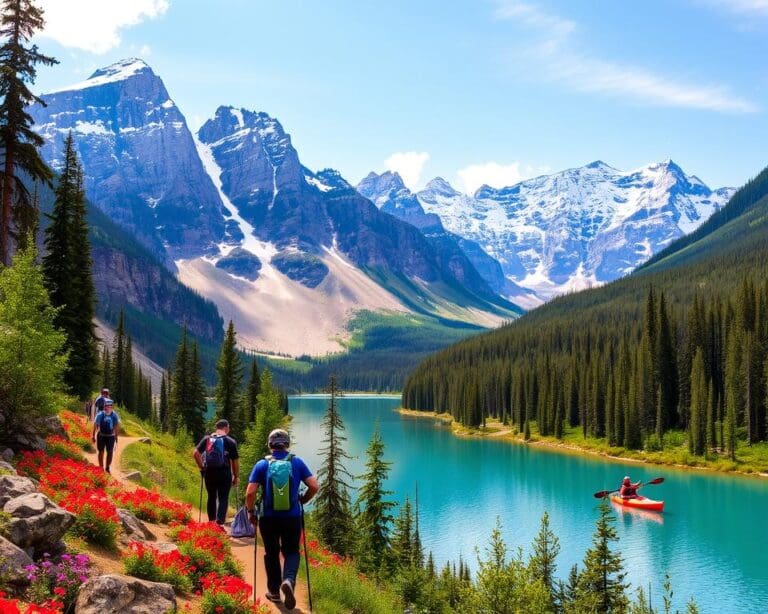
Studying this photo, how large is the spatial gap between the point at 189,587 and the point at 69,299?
130ft

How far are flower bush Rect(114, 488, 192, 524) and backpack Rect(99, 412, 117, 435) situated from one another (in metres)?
5.45

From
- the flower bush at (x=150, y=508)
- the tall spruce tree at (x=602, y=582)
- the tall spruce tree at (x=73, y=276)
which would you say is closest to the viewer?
the flower bush at (x=150, y=508)

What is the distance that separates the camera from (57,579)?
35.5ft

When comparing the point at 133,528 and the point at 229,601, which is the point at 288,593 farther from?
the point at 133,528

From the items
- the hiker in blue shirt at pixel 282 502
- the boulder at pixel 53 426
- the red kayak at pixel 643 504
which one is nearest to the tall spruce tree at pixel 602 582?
the hiker in blue shirt at pixel 282 502

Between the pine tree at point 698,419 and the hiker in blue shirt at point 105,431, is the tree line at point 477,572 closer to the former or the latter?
the hiker in blue shirt at point 105,431

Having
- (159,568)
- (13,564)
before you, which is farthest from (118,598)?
(159,568)

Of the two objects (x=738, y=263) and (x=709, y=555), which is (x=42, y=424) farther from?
(x=738, y=263)

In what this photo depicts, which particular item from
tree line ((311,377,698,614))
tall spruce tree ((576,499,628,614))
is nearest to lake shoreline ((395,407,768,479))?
tree line ((311,377,698,614))

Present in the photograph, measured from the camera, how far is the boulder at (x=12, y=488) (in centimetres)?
1238

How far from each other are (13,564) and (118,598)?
1.82 meters

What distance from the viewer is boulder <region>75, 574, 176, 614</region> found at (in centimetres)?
1018

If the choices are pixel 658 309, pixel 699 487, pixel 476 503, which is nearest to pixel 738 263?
pixel 658 309

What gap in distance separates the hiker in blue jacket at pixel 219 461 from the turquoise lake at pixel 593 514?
2152 centimetres
